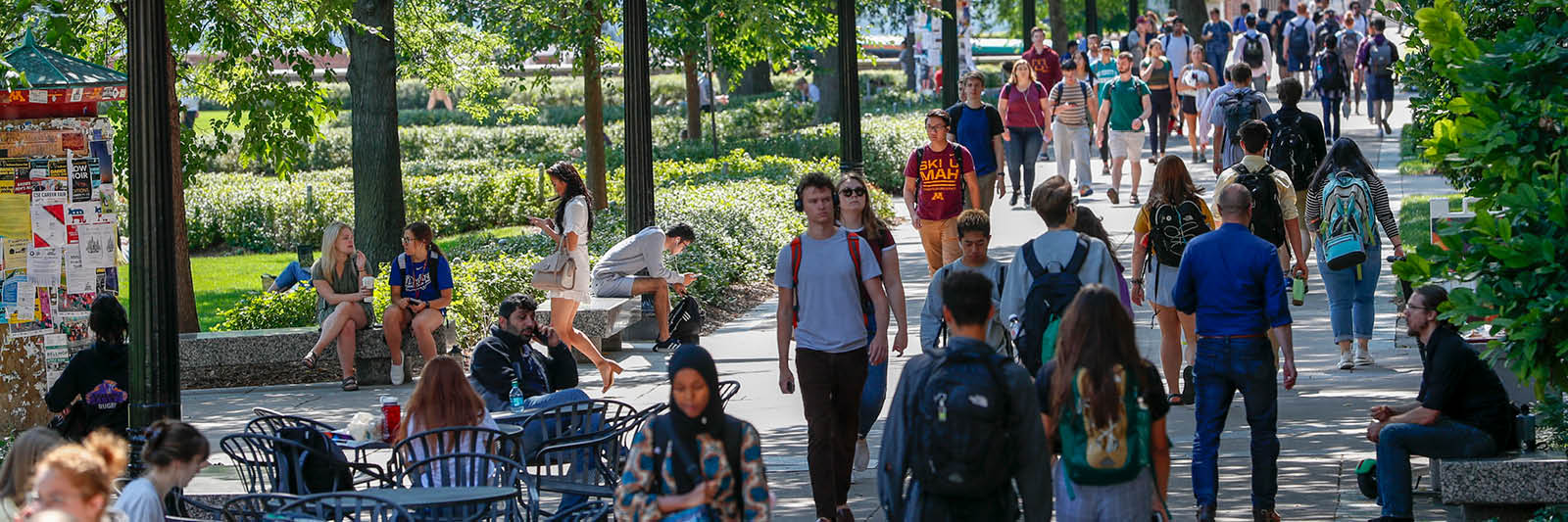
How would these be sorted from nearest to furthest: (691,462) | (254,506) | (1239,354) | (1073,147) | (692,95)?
(691,462) < (254,506) < (1239,354) < (1073,147) < (692,95)

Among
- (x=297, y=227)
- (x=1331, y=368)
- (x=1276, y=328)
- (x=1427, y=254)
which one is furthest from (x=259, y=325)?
(x=297, y=227)

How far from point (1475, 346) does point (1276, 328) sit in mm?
1441

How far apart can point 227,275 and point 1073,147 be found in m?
11.4

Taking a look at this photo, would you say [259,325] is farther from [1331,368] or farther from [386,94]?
[1331,368]

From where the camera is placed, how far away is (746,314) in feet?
52.3

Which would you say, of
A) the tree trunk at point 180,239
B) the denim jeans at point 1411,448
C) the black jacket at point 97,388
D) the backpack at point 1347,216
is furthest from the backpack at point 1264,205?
the tree trunk at point 180,239

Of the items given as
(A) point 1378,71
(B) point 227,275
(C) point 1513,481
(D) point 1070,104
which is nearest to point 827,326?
(C) point 1513,481

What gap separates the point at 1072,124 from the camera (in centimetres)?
1923

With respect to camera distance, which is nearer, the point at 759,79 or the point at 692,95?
the point at 692,95

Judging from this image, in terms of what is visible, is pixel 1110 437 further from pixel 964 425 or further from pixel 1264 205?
pixel 1264 205

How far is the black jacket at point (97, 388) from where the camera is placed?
347 inches

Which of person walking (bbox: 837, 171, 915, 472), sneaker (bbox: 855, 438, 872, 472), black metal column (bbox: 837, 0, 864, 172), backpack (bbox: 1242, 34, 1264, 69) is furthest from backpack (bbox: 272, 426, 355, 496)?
backpack (bbox: 1242, 34, 1264, 69)

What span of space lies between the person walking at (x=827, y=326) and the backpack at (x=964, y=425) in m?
2.28

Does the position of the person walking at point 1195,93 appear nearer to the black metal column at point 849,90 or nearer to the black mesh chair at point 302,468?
the black metal column at point 849,90
